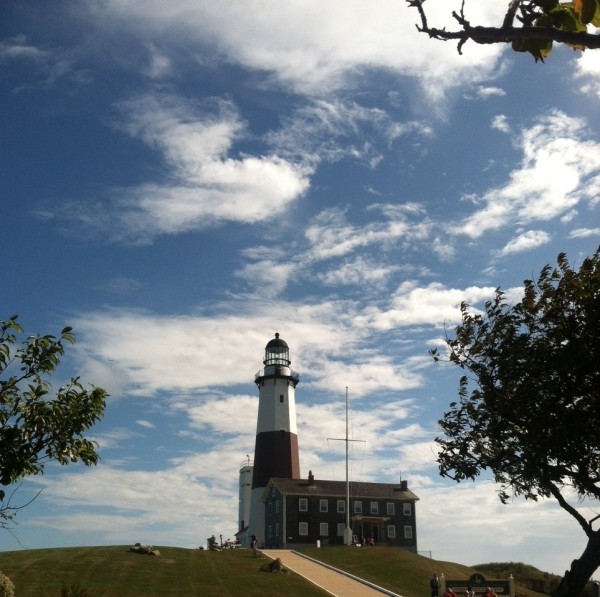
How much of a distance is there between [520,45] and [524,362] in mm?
19220

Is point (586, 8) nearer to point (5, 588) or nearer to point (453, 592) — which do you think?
point (5, 588)

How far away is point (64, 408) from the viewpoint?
16344mm

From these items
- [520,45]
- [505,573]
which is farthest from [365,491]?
[520,45]

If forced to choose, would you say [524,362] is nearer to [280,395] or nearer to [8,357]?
[8,357]

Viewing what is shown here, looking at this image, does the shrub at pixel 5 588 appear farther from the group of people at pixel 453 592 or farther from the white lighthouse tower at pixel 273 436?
the white lighthouse tower at pixel 273 436

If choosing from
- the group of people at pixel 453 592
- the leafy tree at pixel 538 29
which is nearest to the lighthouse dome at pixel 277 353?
the group of people at pixel 453 592

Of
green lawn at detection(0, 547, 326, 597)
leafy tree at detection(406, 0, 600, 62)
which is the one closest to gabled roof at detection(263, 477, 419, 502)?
green lawn at detection(0, 547, 326, 597)

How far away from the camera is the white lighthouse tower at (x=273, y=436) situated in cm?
8231

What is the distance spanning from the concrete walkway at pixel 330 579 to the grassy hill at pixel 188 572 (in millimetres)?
1085

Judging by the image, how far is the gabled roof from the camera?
79188mm

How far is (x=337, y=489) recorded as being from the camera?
81812mm

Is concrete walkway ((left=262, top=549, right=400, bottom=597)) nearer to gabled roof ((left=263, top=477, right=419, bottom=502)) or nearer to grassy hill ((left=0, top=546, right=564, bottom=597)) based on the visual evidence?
grassy hill ((left=0, top=546, right=564, bottom=597))

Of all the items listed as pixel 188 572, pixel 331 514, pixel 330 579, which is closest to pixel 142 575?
pixel 188 572

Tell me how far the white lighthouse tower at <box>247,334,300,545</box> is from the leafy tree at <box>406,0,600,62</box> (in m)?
77.6
